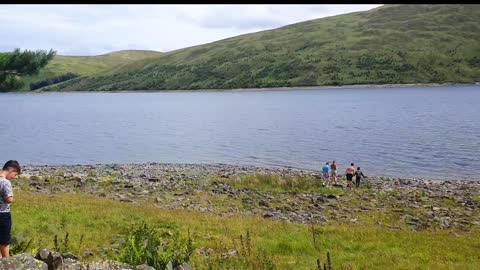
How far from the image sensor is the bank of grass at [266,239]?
12719 mm

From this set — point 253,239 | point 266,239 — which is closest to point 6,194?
point 253,239

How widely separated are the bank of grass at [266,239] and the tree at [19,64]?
3.90 m

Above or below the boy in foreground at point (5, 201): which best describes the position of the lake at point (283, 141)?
below

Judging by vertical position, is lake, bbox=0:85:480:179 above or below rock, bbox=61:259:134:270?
below

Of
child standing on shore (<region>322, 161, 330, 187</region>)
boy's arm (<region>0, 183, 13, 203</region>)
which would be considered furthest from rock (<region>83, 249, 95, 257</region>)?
child standing on shore (<region>322, 161, 330, 187</region>)

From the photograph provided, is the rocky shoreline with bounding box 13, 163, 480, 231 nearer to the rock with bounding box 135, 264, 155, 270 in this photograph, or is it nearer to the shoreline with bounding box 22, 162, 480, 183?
the shoreline with bounding box 22, 162, 480, 183

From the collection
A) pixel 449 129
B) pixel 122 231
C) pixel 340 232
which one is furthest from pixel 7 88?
pixel 449 129

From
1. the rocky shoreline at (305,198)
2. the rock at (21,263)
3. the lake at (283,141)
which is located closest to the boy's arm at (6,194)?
the rock at (21,263)

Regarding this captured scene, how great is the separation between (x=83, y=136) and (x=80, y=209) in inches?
2496

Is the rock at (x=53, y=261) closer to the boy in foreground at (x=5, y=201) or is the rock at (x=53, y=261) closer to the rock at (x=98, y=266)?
the rock at (x=98, y=266)

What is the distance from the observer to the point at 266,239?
15875 millimetres

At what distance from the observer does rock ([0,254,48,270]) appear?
289 inches

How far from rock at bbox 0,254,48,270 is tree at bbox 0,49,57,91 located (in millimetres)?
4847

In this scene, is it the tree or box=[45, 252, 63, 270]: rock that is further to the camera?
the tree
